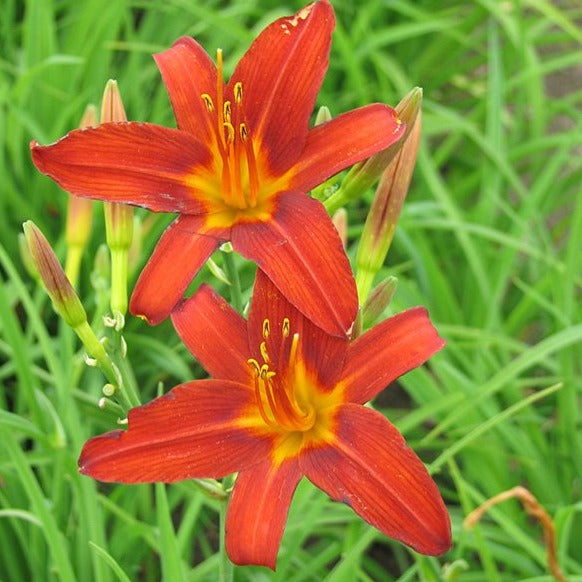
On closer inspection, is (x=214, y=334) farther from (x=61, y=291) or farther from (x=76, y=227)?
(x=76, y=227)

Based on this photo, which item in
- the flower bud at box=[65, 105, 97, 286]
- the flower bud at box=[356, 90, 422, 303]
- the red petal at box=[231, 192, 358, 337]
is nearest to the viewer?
the red petal at box=[231, 192, 358, 337]

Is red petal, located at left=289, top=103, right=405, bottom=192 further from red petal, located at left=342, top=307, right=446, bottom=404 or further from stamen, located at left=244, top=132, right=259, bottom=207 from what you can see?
red petal, located at left=342, top=307, right=446, bottom=404

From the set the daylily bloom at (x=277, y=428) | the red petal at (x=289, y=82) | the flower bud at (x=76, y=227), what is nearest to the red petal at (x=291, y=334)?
the daylily bloom at (x=277, y=428)

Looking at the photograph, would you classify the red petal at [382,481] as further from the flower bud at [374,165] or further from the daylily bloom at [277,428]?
the flower bud at [374,165]

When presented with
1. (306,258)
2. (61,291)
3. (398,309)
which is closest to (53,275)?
(61,291)

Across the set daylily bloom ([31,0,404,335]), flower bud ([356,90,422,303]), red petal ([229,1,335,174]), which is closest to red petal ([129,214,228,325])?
daylily bloom ([31,0,404,335])

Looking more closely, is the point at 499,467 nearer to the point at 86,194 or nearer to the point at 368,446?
the point at 368,446
